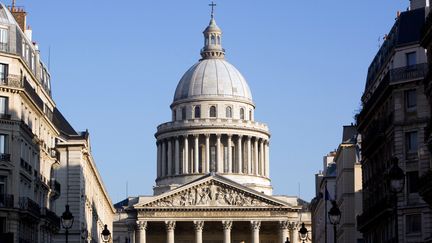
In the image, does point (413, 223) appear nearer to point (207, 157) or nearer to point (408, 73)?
point (408, 73)

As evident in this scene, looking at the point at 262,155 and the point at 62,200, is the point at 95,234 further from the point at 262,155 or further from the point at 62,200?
the point at 262,155

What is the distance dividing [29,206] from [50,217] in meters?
8.77

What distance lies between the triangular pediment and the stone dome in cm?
2939

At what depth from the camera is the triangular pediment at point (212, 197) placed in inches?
6240

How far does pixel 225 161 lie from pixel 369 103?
107 meters

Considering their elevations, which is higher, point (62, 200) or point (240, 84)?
point (240, 84)

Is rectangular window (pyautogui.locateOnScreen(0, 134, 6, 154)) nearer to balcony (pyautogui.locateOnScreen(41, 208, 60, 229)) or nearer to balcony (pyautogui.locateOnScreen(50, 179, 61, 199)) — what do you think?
balcony (pyautogui.locateOnScreen(41, 208, 60, 229))

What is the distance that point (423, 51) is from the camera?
65375mm

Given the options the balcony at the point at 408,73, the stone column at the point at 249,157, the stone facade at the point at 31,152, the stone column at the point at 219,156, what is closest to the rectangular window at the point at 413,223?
the balcony at the point at 408,73

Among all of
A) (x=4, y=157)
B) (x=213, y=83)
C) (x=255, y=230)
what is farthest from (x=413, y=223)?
(x=213, y=83)

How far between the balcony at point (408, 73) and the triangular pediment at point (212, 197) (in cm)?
9313

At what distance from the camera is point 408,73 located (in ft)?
212

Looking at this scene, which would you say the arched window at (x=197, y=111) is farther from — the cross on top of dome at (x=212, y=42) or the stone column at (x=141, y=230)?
the stone column at (x=141, y=230)

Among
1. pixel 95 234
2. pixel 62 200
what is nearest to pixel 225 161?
pixel 95 234
